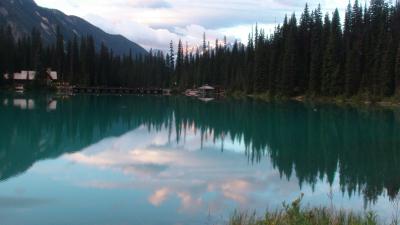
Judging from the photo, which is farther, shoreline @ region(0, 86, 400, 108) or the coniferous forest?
the coniferous forest

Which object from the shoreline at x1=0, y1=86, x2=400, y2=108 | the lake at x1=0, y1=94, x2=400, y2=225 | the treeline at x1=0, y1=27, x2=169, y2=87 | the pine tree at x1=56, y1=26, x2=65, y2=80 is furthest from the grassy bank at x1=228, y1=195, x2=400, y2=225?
the pine tree at x1=56, y1=26, x2=65, y2=80

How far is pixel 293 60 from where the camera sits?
295 ft

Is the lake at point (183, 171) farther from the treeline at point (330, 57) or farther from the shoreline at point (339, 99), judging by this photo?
the treeline at point (330, 57)

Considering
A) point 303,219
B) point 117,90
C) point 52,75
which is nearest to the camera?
point 303,219

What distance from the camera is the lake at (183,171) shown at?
1461 cm

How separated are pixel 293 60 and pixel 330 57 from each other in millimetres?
8780

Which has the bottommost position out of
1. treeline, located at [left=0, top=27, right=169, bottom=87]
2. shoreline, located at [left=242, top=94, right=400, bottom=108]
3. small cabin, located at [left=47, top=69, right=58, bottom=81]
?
shoreline, located at [left=242, top=94, right=400, bottom=108]

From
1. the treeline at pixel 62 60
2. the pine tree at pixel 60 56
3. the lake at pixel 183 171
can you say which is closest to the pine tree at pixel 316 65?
the lake at pixel 183 171

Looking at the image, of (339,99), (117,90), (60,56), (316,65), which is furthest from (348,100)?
(60,56)

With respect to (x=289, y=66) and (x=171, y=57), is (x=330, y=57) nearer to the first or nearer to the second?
(x=289, y=66)

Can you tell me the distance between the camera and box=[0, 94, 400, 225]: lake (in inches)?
575

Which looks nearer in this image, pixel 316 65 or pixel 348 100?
pixel 348 100

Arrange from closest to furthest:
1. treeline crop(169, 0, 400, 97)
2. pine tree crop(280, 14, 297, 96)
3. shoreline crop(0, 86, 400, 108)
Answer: shoreline crop(0, 86, 400, 108) < treeline crop(169, 0, 400, 97) < pine tree crop(280, 14, 297, 96)

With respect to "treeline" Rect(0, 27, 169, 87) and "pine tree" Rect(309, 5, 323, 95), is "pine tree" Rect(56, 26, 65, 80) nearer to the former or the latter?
"treeline" Rect(0, 27, 169, 87)
